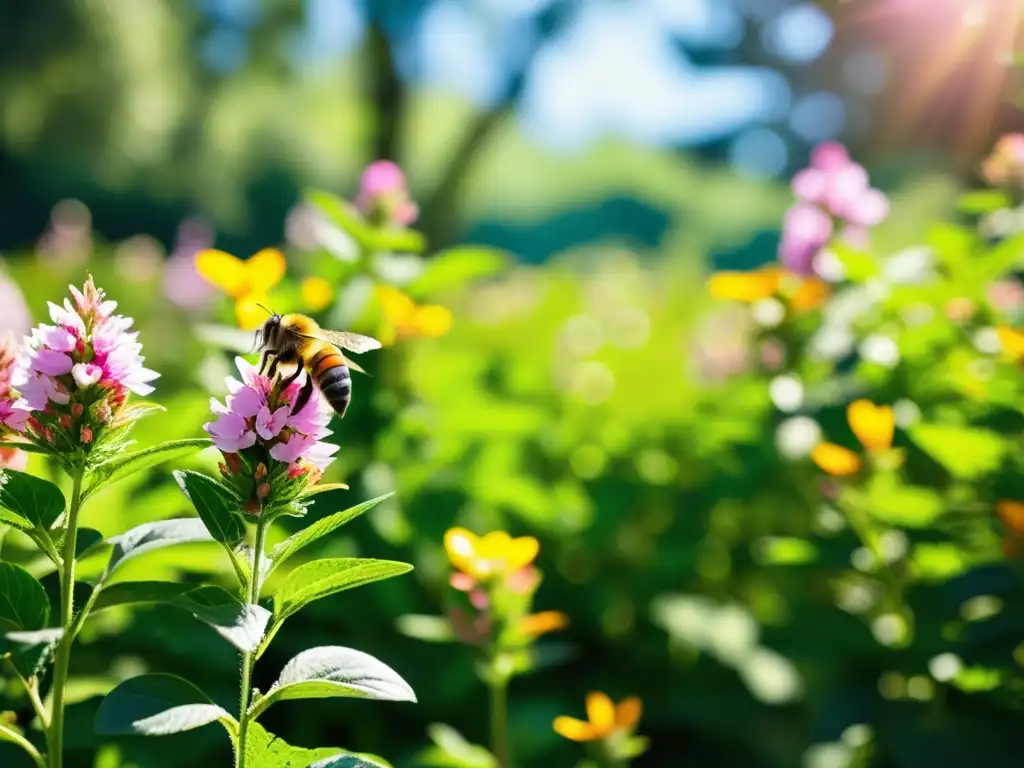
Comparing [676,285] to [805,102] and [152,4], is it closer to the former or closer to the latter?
[805,102]

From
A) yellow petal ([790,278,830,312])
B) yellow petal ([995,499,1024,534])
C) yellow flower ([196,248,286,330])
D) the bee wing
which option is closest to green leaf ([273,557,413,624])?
the bee wing

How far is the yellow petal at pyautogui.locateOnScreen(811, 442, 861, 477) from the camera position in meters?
1.37

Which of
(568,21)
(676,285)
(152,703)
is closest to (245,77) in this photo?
(568,21)

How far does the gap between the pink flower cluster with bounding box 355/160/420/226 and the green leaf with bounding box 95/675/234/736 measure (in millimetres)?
1009

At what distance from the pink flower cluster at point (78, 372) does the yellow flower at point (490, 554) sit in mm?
486

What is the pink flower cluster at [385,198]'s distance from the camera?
1594mm

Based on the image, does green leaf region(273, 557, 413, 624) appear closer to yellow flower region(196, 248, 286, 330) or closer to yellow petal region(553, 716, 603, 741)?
yellow petal region(553, 716, 603, 741)

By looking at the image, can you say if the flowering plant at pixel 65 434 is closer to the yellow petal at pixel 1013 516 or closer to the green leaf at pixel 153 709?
the green leaf at pixel 153 709

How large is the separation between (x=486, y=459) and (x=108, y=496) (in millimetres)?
660

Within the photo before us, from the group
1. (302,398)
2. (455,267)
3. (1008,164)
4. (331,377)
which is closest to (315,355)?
(331,377)

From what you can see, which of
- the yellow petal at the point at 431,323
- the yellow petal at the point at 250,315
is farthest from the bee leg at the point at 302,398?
the yellow petal at the point at 431,323

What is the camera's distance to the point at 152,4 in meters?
14.2

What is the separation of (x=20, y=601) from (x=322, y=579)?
0.73ft

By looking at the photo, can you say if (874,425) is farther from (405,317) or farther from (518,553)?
(405,317)
